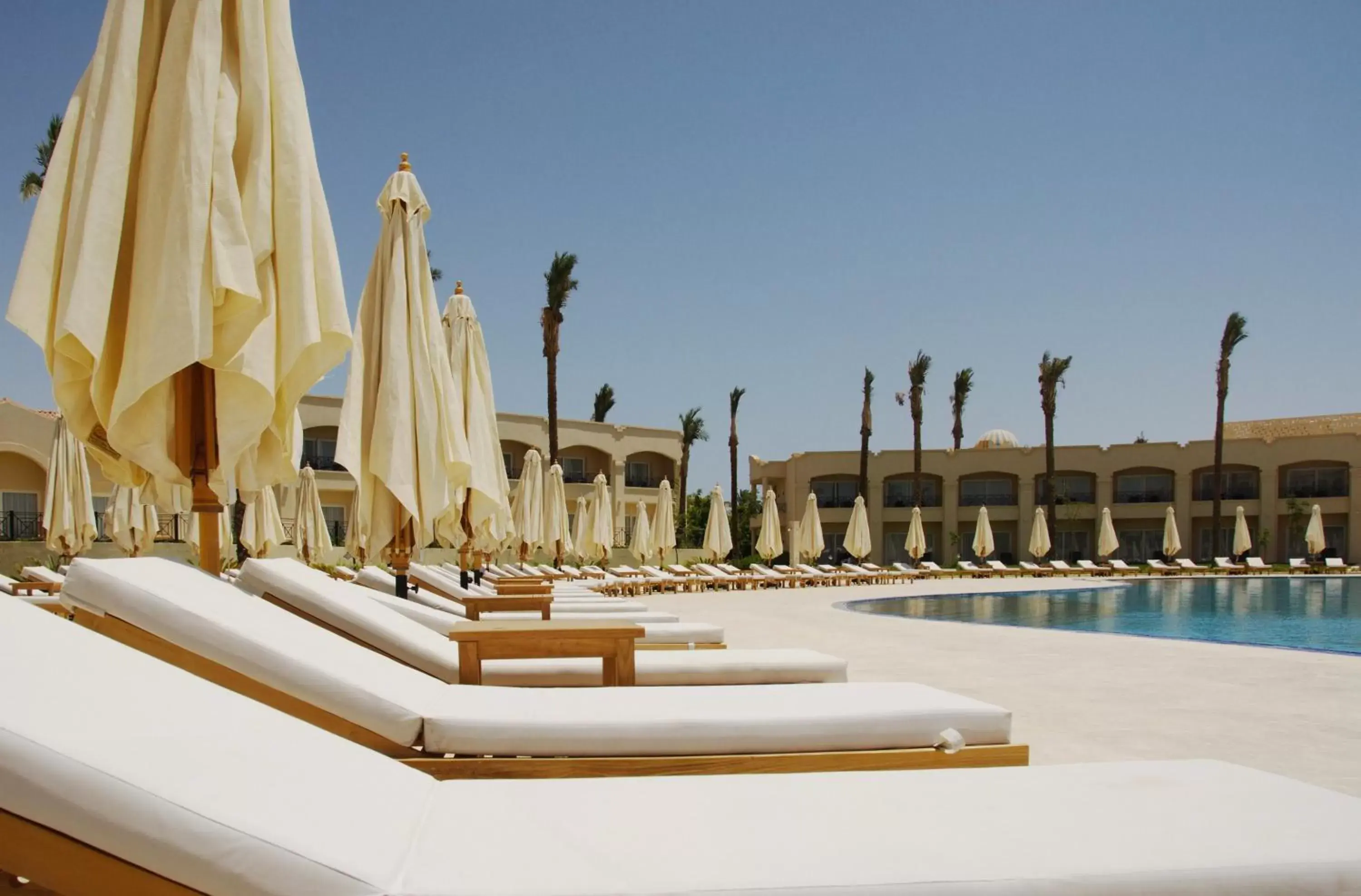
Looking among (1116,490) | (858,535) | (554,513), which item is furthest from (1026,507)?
(554,513)

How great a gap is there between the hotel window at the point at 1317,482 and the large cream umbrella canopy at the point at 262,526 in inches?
1590

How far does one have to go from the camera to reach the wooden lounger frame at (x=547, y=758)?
8.12 ft

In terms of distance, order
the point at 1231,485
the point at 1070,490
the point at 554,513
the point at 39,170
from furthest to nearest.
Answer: the point at 1070,490 < the point at 1231,485 < the point at 39,170 < the point at 554,513

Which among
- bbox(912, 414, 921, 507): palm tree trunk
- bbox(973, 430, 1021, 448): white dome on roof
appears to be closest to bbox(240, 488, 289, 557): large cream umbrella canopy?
bbox(912, 414, 921, 507): palm tree trunk

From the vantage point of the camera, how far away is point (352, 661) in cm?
290

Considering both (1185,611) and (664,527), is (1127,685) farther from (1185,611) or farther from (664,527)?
(664,527)

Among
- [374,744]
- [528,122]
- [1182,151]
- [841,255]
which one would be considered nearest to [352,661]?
[374,744]

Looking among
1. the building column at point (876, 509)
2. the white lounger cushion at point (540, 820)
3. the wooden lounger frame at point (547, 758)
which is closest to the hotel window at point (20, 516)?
the wooden lounger frame at point (547, 758)

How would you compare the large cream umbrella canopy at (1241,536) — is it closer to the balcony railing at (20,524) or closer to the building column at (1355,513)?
the building column at (1355,513)

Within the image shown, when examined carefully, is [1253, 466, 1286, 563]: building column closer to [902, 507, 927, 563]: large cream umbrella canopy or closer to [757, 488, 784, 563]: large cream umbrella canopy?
[902, 507, 927, 563]: large cream umbrella canopy

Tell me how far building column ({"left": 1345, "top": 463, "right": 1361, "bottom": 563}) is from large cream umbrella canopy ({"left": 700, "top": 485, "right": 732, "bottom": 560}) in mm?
28860

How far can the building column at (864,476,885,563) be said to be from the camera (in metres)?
44.2

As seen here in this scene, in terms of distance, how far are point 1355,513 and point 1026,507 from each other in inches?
492

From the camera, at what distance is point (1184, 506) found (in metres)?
41.4
